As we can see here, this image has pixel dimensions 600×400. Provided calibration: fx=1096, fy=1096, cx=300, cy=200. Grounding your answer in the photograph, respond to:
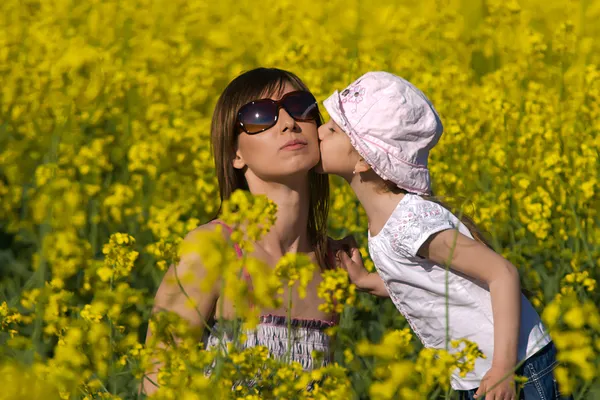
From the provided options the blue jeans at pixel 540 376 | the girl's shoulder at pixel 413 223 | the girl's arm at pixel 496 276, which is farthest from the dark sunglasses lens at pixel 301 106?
the blue jeans at pixel 540 376

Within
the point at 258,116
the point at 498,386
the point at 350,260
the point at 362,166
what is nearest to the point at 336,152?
the point at 362,166

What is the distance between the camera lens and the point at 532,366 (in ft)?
7.72

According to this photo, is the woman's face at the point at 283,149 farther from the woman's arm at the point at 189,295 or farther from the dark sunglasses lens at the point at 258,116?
the woman's arm at the point at 189,295

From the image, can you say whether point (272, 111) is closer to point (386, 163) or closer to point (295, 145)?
point (295, 145)

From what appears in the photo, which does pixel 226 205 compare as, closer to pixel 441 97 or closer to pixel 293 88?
pixel 293 88

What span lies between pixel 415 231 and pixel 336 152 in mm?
306

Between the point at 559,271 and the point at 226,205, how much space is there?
5.42 feet

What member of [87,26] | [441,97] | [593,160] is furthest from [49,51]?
[593,160]

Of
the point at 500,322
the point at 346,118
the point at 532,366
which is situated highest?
the point at 346,118

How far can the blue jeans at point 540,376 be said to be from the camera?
2.35 metres

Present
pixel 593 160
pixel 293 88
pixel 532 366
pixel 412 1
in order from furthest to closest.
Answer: pixel 412 1 < pixel 593 160 < pixel 293 88 < pixel 532 366

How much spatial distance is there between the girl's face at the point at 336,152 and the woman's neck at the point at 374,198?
0.03 metres

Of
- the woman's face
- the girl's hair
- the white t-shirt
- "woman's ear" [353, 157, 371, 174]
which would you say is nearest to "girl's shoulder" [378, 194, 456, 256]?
the white t-shirt

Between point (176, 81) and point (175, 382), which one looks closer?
point (175, 382)
